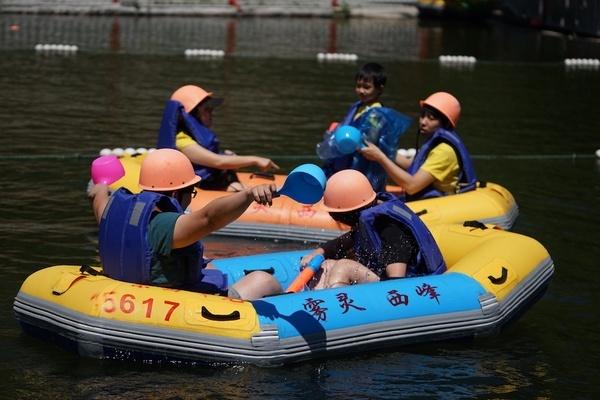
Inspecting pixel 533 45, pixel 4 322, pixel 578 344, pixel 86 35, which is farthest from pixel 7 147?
pixel 533 45

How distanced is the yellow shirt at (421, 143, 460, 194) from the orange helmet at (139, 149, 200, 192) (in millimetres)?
3359

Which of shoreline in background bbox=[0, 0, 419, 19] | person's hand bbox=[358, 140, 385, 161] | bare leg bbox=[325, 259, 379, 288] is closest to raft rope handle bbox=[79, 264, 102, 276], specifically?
bare leg bbox=[325, 259, 379, 288]

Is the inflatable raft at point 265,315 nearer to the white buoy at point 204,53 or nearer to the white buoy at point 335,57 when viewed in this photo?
the white buoy at point 204,53

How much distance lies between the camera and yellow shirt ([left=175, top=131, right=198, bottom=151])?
9.93 meters

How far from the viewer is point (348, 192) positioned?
7.33 meters

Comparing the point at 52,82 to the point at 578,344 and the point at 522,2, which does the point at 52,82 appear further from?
the point at 522,2

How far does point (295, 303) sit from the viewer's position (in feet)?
22.4

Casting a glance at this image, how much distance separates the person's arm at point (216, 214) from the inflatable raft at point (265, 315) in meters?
0.45

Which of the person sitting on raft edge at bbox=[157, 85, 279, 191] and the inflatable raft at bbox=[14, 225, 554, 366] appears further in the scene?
the person sitting on raft edge at bbox=[157, 85, 279, 191]

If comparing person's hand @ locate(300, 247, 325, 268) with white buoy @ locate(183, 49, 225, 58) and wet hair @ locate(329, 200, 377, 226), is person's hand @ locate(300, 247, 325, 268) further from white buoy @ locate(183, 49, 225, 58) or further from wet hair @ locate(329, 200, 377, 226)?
white buoy @ locate(183, 49, 225, 58)

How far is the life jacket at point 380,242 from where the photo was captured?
24.1ft

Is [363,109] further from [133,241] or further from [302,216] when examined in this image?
[133,241]

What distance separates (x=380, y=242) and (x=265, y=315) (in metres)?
1.03

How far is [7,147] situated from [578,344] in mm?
6962
